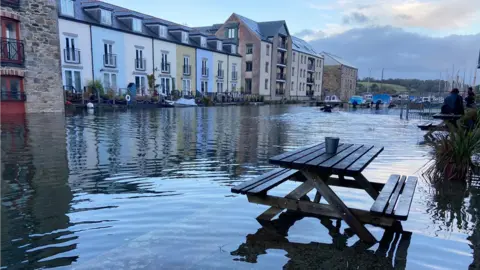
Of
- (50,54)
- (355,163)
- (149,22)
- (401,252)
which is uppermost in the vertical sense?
(149,22)

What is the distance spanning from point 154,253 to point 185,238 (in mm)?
416

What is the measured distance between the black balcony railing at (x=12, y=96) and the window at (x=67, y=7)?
30.8 ft

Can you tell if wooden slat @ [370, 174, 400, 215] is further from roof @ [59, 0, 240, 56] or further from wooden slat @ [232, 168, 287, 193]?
roof @ [59, 0, 240, 56]

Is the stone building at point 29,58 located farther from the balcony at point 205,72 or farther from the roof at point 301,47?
the roof at point 301,47

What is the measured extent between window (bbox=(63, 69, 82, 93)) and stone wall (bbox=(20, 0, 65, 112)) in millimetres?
4722

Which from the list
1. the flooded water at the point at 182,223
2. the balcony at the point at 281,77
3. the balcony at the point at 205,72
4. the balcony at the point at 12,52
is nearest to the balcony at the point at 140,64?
the balcony at the point at 205,72

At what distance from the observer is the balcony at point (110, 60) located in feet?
97.6

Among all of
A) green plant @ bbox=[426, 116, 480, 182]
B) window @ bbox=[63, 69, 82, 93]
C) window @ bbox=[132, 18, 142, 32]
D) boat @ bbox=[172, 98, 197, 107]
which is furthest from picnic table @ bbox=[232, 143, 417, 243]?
window @ bbox=[132, 18, 142, 32]

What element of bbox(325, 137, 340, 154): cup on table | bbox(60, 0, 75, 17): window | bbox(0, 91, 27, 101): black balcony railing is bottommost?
bbox(325, 137, 340, 154): cup on table

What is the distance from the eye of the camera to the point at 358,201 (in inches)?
194

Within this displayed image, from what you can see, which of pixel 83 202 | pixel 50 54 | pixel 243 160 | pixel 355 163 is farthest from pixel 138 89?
pixel 355 163

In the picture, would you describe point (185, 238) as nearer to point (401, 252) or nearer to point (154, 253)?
point (154, 253)

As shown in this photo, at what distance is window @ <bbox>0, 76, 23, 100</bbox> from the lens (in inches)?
763

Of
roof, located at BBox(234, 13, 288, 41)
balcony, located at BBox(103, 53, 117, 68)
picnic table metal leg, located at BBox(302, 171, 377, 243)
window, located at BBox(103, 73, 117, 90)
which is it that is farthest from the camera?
roof, located at BBox(234, 13, 288, 41)
